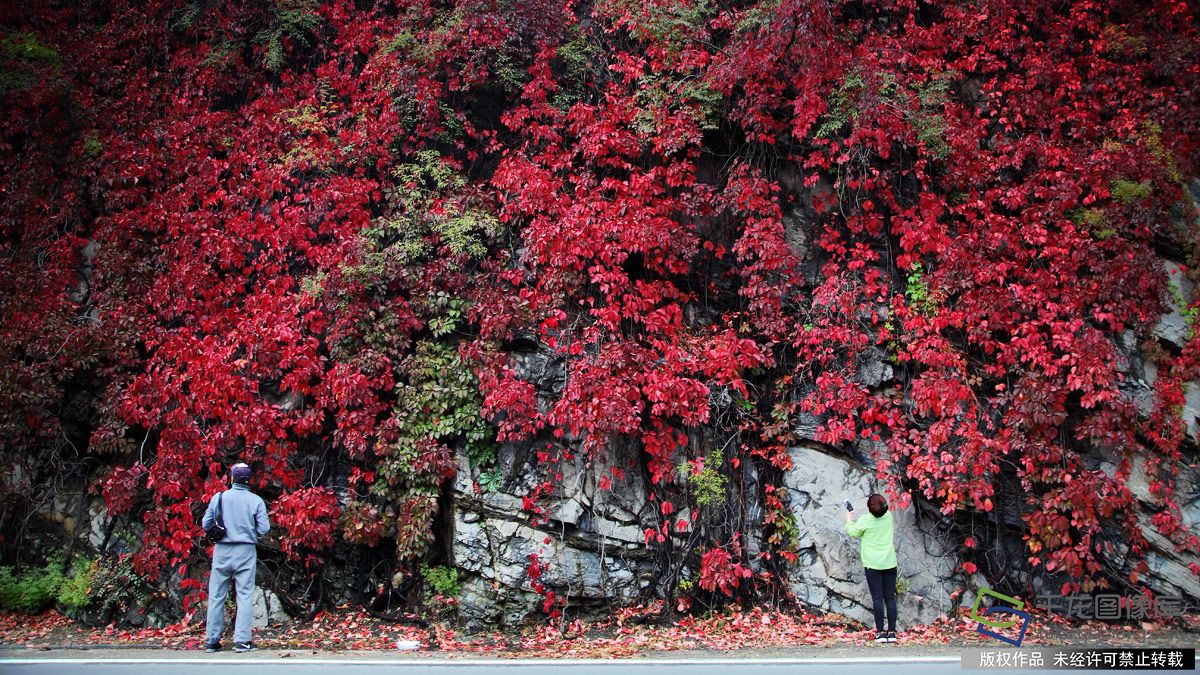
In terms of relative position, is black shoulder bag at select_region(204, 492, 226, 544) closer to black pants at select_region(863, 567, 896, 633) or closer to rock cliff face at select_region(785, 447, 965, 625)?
rock cliff face at select_region(785, 447, 965, 625)

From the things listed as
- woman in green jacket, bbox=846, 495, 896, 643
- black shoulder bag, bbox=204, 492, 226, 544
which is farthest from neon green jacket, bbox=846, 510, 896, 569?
black shoulder bag, bbox=204, 492, 226, 544

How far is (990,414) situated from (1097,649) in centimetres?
264

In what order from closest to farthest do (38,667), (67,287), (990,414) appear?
1. (38,667)
2. (990,414)
3. (67,287)

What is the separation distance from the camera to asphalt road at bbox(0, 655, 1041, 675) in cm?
571

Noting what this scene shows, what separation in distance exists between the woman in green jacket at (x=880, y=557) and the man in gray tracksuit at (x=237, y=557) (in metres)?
6.02

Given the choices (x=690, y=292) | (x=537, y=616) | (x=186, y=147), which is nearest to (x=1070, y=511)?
(x=690, y=292)

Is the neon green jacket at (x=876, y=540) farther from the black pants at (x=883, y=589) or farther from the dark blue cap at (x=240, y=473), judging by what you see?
the dark blue cap at (x=240, y=473)

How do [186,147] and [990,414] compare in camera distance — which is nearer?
[990,414]

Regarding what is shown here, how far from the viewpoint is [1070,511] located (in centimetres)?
768

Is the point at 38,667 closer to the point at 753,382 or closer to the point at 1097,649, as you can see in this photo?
the point at 753,382

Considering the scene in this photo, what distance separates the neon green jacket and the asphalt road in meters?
0.97

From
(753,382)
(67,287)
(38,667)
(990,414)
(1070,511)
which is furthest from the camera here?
(67,287)

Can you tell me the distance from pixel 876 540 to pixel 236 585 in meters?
6.39

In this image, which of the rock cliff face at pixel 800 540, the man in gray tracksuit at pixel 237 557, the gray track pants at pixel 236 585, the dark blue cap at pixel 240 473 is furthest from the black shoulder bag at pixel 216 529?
the rock cliff face at pixel 800 540
